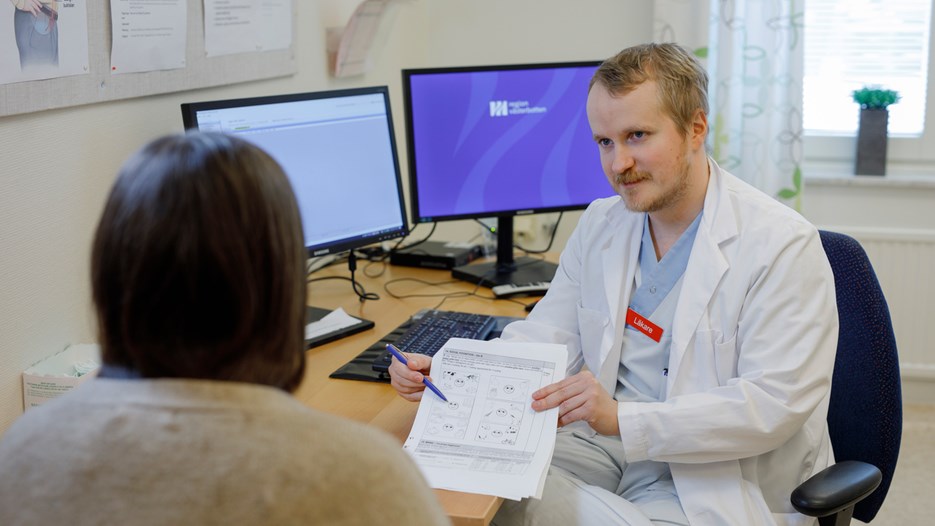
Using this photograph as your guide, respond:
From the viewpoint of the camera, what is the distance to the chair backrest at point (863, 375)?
1516 millimetres

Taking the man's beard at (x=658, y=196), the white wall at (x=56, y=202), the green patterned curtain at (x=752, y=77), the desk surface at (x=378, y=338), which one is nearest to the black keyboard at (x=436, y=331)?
the desk surface at (x=378, y=338)

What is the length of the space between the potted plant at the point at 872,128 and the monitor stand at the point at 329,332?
6.31ft

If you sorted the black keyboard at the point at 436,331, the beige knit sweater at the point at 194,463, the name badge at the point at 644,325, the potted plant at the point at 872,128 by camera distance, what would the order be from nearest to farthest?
1. the beige knit sweater at the point at 194,463
2. the name badge at the point at 644,325
3. the black keyboard at the point at 436,331
4. the potted plant at the point at 872,128

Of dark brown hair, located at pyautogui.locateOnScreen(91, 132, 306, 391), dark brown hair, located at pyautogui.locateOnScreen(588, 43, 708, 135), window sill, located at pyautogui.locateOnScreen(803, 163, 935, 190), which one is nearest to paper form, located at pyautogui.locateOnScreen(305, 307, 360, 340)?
dark brown hair, located at pyautogui.locateOnScreen(588, 43, 708, 135)

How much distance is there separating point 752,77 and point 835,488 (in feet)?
6.02

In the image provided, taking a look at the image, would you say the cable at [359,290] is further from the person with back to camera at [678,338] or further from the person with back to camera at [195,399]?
the person with back to camera at [195,399]

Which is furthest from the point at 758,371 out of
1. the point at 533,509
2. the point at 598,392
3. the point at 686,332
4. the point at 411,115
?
the point at 411,115

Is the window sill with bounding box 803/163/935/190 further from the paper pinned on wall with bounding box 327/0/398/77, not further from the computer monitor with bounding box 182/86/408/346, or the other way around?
the computer monitor with bounding box 182/86/408/346

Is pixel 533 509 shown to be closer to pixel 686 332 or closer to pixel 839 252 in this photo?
pixel 686 332

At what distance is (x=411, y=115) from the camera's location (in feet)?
7.31

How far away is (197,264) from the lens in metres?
0.74

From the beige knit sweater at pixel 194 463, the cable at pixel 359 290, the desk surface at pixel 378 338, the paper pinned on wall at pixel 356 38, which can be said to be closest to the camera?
the beige knit sweater at pixel 194 463

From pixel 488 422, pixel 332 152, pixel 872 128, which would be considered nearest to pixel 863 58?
pixel 872 128

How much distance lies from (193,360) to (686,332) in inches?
38.2
